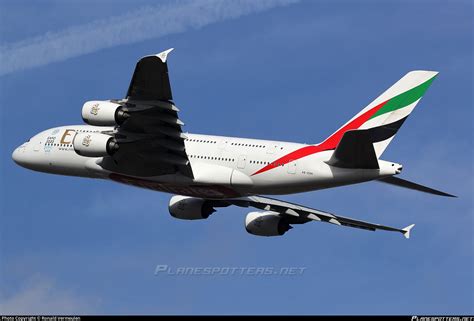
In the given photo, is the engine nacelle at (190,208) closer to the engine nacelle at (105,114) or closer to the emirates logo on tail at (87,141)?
the emirates logo on tail at (87,141)

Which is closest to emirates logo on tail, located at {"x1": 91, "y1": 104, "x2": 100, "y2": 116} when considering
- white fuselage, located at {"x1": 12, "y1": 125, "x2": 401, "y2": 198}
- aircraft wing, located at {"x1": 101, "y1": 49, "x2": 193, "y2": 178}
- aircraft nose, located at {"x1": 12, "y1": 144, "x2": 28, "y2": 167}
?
aircraft wing, located at {"x1": 101, "y1": 49, "x2": 193, "y2": 178}

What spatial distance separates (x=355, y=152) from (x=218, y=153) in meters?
9.28

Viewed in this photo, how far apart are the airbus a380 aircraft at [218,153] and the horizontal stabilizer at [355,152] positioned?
0.17 ft

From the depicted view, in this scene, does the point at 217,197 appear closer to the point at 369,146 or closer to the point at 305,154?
the point at 305,154

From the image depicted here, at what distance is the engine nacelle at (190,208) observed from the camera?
214ft

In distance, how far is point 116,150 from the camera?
57.2 metres

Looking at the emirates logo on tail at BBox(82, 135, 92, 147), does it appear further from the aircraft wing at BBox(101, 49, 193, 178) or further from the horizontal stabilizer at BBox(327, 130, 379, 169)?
the horizontal stabilizer at BBox(327, 130, 379, 169)

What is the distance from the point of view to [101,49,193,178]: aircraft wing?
51250 mm

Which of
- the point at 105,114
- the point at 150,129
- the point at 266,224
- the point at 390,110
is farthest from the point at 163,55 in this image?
the point at 266,224

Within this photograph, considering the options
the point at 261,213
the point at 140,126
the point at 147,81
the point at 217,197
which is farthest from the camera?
the point at 261,213

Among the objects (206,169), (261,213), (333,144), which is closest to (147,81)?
(206,169)

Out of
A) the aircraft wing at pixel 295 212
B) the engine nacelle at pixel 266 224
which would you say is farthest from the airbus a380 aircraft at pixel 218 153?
the engine nacelle at pixel 266 224

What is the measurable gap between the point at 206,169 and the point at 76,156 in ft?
29.4

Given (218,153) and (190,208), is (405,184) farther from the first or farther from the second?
(190,208)
